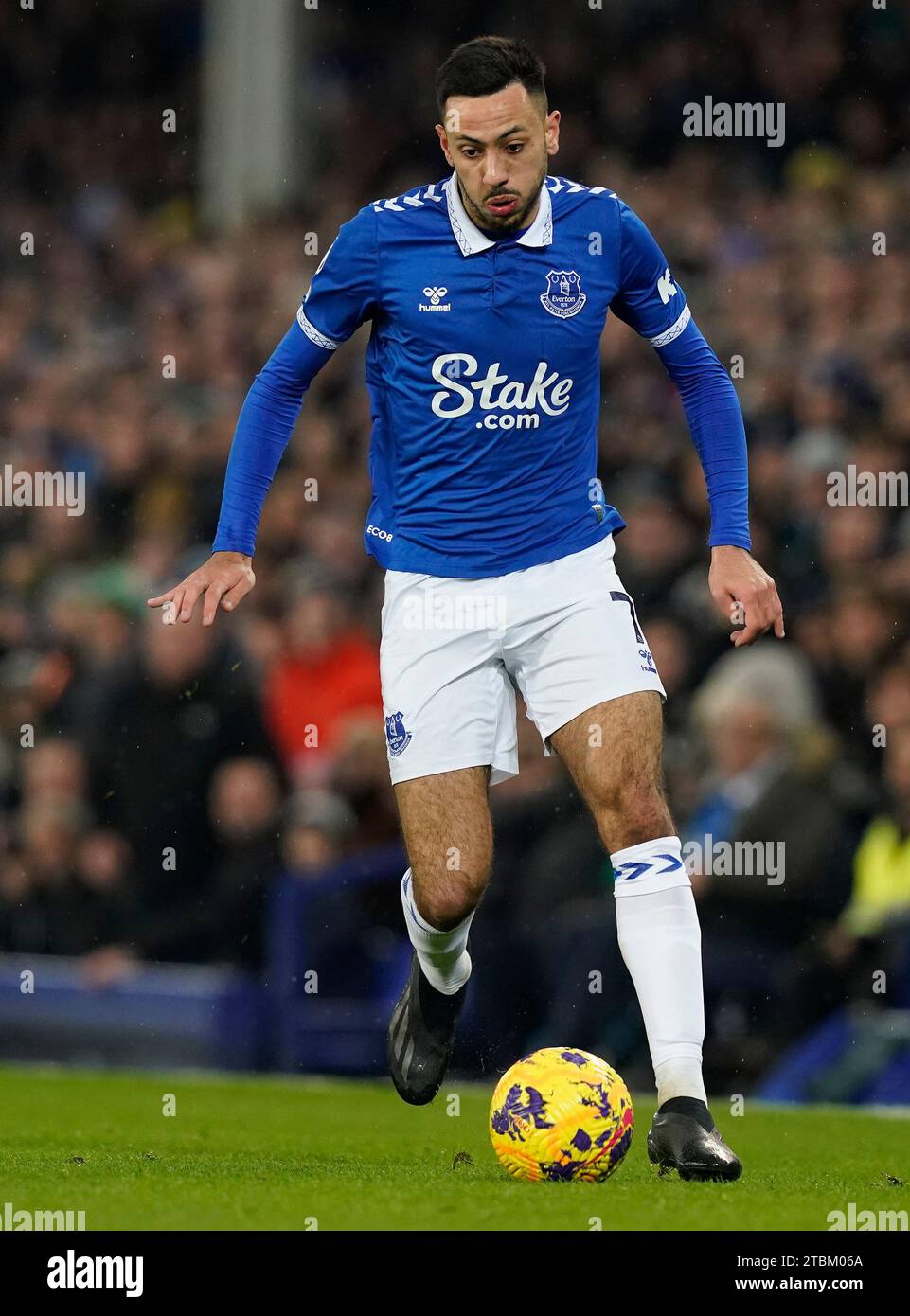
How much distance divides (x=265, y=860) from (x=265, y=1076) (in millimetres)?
1078

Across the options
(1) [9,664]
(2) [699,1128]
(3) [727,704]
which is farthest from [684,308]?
(1) [9,664]

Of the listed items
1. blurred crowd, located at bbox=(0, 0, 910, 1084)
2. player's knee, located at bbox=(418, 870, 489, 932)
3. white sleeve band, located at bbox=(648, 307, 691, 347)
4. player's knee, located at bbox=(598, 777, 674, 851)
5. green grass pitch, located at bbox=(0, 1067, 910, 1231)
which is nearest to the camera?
green grass pitch, located at bbox=(0, 1067, 910, 1231)

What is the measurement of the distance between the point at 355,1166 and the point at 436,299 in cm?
238

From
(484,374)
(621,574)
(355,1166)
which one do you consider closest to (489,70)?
(484,374)

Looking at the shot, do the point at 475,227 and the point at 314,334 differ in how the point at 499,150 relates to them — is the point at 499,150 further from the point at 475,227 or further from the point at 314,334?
the point at 314,334

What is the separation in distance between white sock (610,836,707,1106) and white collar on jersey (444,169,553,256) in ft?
5.51

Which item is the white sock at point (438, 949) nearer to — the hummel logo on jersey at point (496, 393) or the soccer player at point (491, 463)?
the soccer player at point (491, 463)

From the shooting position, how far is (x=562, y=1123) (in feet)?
19.0

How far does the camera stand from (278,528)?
13.7 meters

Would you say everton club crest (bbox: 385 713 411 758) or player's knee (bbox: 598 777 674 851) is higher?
everton club crest (bbox: 385 713 411 758)

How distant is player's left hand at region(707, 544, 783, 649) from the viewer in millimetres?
6141

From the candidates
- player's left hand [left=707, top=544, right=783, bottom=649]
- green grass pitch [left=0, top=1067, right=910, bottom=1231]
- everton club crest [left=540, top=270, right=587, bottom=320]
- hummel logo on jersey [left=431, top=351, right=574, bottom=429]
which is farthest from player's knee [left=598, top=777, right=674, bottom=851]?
everton club crest [left=540, top=270, right=587, bottom=320]

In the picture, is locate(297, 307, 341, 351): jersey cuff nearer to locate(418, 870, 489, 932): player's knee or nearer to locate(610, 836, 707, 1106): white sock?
locate(418, 870, 489, 932): player's knee

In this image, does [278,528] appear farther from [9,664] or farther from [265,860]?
[265,860]
